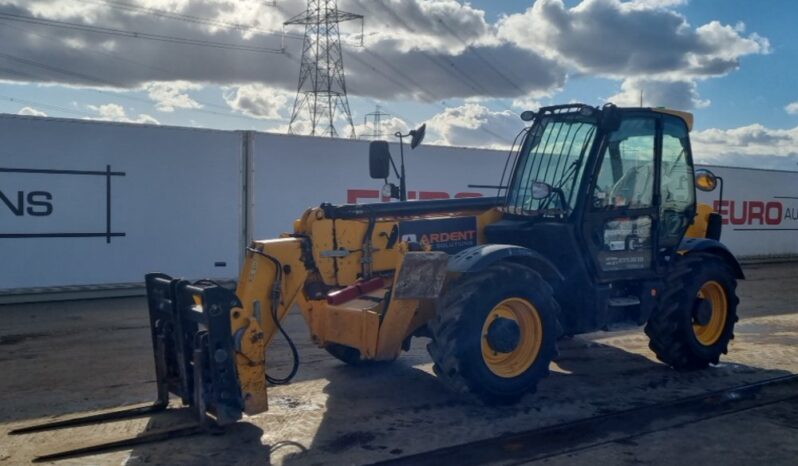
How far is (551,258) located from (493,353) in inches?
49.0

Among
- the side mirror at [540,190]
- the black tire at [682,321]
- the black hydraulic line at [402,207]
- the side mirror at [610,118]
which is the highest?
the side mirror at [610,118]

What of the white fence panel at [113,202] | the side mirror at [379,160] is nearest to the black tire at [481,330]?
the side mirror at [379,160]

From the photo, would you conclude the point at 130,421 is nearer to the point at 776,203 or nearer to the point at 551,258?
the point at 551,258

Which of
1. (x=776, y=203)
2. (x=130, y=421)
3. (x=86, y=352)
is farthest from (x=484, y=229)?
(x=776, y=203)

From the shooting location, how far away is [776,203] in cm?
2266

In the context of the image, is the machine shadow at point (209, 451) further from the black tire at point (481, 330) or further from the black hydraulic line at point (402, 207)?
the black hydraulic line at point (402, 207)

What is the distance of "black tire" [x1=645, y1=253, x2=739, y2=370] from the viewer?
774 cm

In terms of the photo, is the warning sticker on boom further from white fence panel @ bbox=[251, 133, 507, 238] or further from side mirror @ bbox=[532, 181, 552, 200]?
white fence panel @ bbox=[251, 133, 507, 238]

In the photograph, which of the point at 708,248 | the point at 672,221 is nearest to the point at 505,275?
the point at 672,221

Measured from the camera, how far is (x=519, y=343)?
6500 mm

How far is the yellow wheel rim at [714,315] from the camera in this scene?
8188 mm

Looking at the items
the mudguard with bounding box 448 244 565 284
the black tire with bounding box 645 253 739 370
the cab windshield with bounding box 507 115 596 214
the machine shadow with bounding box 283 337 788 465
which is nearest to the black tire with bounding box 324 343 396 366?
the machine shadow with bounding box 283 337 788 465

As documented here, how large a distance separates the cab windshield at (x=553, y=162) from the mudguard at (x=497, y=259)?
0.61m

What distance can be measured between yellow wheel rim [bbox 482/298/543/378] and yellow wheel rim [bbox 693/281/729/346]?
249 centimetres
